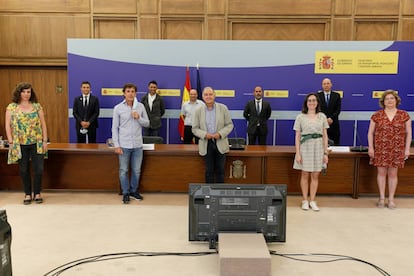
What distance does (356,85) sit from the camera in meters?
7.02

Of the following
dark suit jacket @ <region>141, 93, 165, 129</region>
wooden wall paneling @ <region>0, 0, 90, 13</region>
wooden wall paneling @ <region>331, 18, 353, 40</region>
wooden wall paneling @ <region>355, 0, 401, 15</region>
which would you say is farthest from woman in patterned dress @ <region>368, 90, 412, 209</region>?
wooden wall paneling @ <region>0, 0, 90, 13</region>

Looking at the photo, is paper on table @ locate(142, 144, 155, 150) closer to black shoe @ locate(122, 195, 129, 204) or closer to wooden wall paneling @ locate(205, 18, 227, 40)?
black shoe @ locate(122, 195, 129, 204)

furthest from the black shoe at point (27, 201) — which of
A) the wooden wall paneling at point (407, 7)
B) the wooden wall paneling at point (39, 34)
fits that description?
the wooden wall paneling at point (407, 7)

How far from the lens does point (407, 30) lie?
7.74 metres

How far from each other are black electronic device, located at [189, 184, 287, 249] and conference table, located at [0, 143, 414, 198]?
61.5 inches

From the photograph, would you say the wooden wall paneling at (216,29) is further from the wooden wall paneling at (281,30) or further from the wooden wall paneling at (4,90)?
the wooden wall paneling at (4,90)

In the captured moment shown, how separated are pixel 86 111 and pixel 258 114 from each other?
2.93 m

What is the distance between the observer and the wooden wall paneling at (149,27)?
780 cm

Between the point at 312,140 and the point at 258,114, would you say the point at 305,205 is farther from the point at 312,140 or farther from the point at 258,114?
the point at 258,114

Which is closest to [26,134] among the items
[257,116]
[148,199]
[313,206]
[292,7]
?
[148,199]

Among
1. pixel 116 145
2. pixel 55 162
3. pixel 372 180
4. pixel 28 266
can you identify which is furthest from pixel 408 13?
pixel 28 266

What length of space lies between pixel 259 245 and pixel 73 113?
487 centimetres

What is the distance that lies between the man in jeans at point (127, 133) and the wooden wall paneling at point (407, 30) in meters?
5.94

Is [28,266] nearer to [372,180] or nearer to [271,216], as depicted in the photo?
[271,216]
